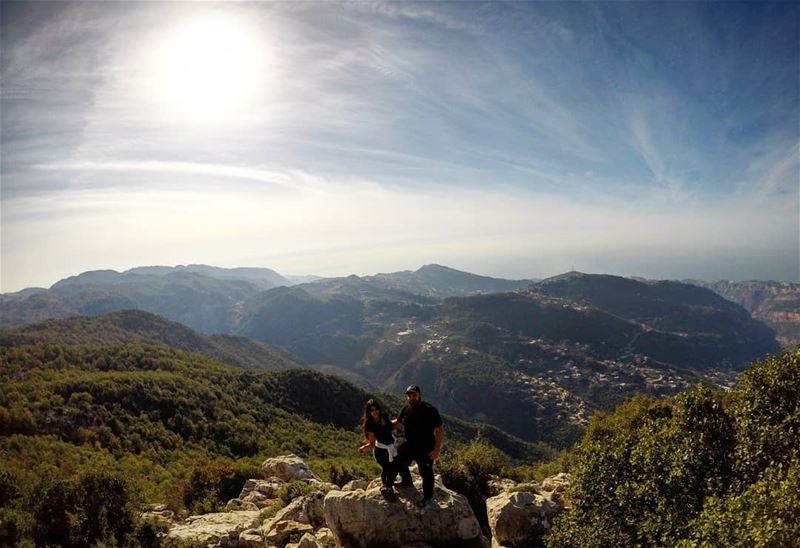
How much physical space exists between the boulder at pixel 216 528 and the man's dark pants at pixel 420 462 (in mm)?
8565

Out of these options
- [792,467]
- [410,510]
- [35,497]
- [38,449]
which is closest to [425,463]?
[410,510]

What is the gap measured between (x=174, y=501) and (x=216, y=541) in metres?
12.3

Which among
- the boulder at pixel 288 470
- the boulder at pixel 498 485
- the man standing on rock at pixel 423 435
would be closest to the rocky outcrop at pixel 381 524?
the man standing on rock at pixel 423 435

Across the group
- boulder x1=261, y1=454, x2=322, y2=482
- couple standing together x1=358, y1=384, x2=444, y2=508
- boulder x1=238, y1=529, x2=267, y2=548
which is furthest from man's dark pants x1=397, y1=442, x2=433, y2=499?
boulder x1=261, y1=454, x2=322, y2=482

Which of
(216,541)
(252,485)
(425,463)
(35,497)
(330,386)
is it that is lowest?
Result: (330,386)

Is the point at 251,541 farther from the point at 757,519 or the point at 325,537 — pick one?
the point at 757,519

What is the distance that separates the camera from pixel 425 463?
12727 millimetres

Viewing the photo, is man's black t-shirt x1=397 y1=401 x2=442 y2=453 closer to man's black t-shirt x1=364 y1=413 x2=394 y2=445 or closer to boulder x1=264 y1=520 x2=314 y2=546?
man's black t-shirt x1=364 y1=413 x2=394 y2=445

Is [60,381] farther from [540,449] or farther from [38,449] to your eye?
[540,449]

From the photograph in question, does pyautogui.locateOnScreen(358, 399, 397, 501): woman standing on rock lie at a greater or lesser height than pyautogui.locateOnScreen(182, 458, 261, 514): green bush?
greater

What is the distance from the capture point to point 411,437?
12.8 m

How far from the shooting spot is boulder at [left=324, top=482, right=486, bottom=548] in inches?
494

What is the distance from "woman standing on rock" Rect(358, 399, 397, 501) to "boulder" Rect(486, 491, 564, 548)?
14.8 ft

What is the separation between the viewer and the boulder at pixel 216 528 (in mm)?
15703
